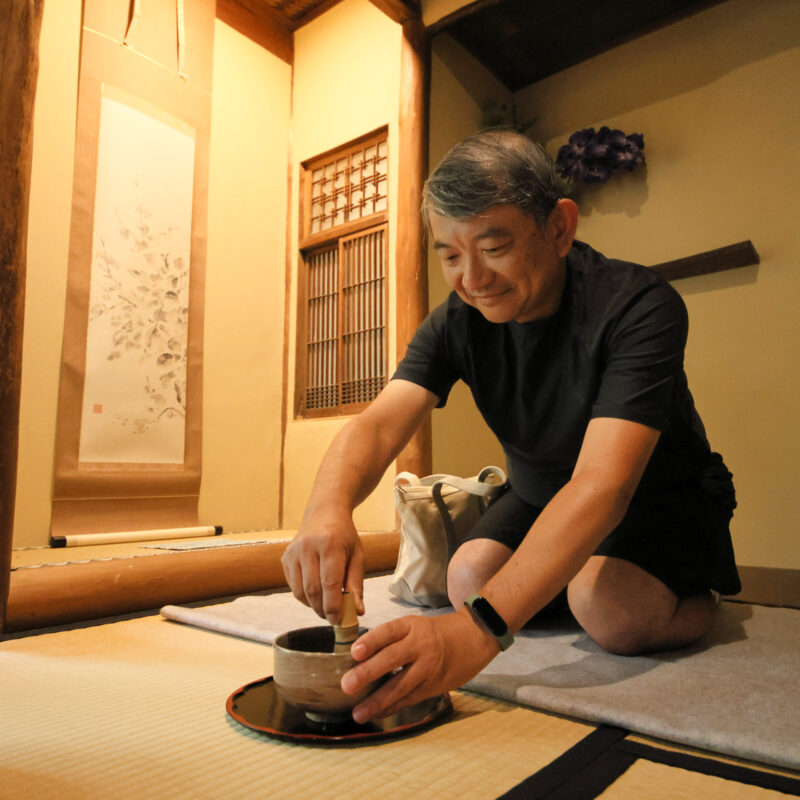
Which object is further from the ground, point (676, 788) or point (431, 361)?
point (431, 361)

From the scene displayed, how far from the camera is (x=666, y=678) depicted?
1.23 metres

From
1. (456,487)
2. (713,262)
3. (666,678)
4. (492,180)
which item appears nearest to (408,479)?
(456,487)

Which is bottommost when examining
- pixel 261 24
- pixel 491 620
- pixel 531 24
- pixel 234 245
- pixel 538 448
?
pixel 491 620

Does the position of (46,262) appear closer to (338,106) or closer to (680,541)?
(338,106)

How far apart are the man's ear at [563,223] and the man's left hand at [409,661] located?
2.52 feet

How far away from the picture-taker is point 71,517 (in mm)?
2992

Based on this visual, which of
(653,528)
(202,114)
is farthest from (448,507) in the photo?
(202,114)

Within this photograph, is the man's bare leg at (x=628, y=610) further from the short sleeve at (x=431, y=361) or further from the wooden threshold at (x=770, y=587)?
the wooden threshold at (x=770, y=587)

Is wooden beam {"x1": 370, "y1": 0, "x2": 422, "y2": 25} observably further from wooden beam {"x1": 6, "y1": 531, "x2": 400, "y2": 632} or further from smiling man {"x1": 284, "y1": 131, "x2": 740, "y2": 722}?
wooden beam {"x1": 6, "y1": 531, "x2": 400, "y2": 632}

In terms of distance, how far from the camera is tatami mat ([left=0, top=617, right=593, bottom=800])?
788 millimetres

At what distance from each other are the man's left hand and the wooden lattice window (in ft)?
9.03

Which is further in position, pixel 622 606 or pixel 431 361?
pixel 431 361

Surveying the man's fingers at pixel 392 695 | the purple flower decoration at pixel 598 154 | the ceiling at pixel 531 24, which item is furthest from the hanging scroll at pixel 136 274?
the man's fingers at pixel 392 695

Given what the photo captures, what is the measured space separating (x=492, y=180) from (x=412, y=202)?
2.30 m
